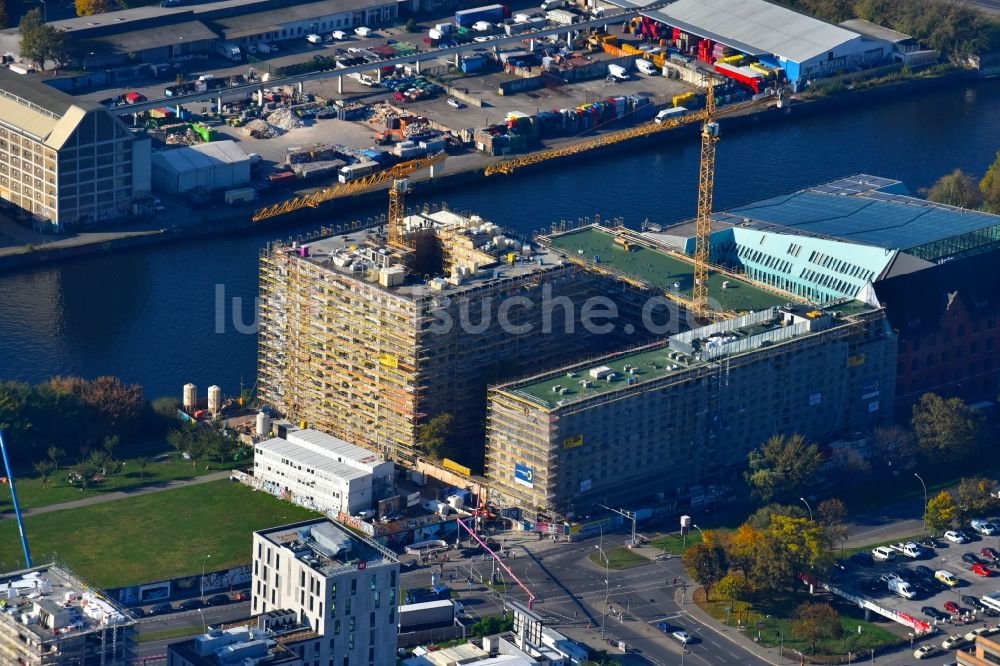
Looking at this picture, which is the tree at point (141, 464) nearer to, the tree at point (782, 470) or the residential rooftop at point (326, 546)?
the residential rooftop at point (326, 546)

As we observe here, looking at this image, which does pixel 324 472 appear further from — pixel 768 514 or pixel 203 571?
pixel 768 514

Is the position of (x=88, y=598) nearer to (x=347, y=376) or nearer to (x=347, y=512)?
(x=347, y=512)

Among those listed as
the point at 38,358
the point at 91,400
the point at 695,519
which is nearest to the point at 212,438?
the point at 91,400

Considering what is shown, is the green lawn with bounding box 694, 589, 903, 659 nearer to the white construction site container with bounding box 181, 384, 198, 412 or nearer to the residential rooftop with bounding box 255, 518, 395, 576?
the residential rooftop with bounding box 255, 518, 395, 576

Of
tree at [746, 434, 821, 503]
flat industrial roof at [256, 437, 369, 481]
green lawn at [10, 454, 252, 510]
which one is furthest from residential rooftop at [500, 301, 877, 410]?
green lawn at [10, 454, 252, 510]

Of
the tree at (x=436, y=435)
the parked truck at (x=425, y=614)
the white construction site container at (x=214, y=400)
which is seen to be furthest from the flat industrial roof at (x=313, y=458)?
the parked truck at (x=425, y=614)

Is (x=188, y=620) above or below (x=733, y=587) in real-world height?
below

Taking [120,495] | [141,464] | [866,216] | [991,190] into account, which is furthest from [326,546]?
[991,190]
